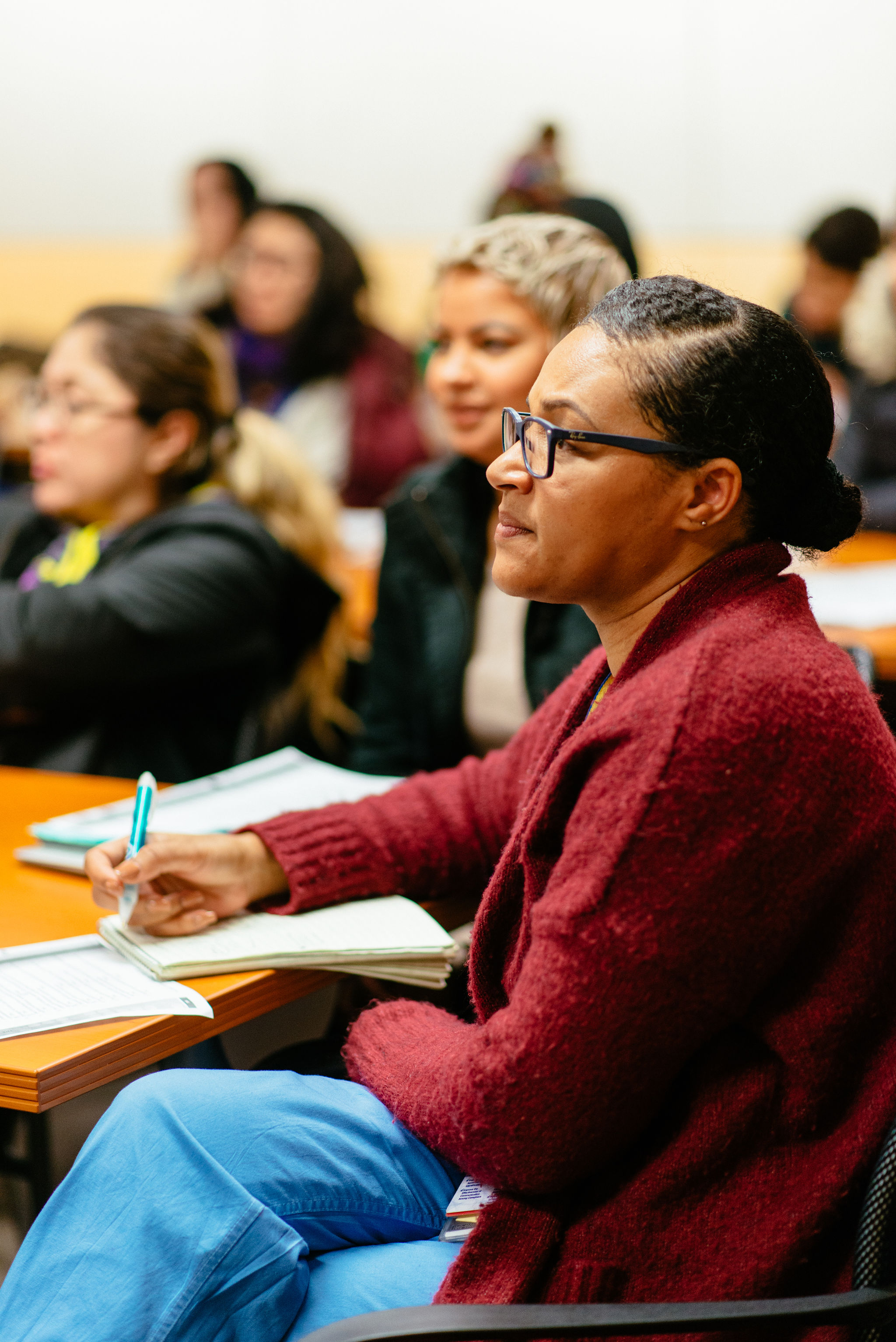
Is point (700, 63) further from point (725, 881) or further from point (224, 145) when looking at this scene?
point (725, 881)

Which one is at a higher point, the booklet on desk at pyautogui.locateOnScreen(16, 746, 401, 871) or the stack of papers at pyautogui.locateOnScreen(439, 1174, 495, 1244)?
the booklet on desk at pyautogui.locateOnScreen(16, 746, 401, 871)

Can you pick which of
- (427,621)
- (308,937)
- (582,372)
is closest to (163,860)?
(308,937)

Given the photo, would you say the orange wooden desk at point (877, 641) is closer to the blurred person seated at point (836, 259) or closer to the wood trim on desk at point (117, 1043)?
the wood trim on desk at point (117, 1043)

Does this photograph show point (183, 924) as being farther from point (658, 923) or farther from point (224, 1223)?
point (658, 923)

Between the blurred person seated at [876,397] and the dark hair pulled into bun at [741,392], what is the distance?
2.20 metres

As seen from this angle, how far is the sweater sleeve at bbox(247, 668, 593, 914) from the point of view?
4.76ft

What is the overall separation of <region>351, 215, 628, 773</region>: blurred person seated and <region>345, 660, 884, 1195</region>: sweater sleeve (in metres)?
0.95

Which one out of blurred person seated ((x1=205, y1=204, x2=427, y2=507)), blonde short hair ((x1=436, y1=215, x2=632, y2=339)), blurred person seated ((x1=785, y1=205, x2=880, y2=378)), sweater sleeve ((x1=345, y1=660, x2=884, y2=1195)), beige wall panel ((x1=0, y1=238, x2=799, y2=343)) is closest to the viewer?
sweater sleeve ((x1=345, y1=660, x2=884, y2=1195))

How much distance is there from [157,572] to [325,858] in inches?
31.8

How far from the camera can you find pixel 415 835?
4.97 ft

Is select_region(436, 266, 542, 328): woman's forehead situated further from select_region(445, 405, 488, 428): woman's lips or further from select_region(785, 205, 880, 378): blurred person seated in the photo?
select_region(785, 205, 880, 378): blurred person seated

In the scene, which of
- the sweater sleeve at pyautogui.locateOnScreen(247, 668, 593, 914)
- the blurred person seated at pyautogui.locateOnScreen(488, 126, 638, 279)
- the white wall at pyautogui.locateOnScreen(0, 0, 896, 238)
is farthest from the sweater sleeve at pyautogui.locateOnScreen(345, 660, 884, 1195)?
the white wall at pyautogui.locateOnScreen(0, 0, 896, 238)

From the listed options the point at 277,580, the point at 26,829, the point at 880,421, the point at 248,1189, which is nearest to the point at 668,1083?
the point at 248,1189

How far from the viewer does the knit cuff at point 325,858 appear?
144 cm
